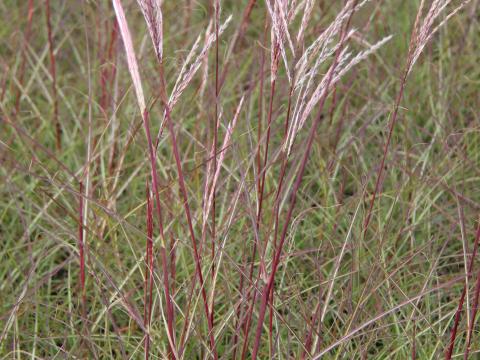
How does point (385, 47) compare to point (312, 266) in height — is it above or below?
above

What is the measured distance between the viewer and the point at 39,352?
193cm

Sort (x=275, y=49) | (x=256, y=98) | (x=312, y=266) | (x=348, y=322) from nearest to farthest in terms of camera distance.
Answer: (x=275, y=49)
(x=348, y=322)
(x=312, y=266)
(x=256, y=98)

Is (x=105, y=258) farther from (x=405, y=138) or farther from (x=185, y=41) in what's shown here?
(x=185, y=41)

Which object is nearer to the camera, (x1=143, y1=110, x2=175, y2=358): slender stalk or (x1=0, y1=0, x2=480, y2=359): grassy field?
(x1=143, y1=110, x2=175, y2=358): slender stalk

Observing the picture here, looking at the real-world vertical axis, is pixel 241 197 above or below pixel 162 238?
below

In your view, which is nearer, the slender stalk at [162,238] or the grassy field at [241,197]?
the slender stalk at [162,238]

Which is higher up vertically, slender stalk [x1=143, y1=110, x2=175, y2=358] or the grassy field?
slender stalk [x1=143, y1=110, x2=175, y2=358]

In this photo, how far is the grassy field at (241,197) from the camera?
159 centimetres

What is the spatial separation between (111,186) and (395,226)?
78 cm

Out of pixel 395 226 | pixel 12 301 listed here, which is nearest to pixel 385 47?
pixel 395 226

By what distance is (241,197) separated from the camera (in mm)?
1889

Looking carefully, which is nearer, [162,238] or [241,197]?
[162,238]

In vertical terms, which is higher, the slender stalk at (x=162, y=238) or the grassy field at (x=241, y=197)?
the slender stalk at (x=162, y=238)

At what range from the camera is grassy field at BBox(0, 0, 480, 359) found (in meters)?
1.59
